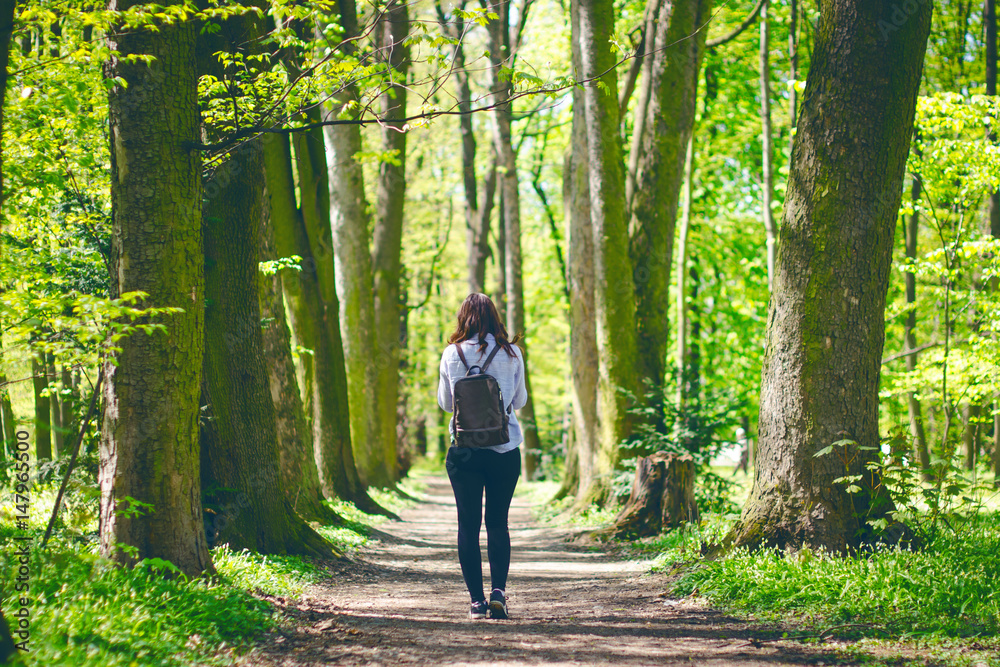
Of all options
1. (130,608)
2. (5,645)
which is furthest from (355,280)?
(5,645)

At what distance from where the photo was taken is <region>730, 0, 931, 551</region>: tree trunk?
552cm

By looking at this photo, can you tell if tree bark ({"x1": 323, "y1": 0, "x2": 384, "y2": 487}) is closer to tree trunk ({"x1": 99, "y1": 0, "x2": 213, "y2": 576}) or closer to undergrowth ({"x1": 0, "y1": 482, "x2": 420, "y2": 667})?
tree trunk ({"x1": 99, "y1": 0, "x2": 213, "y2": 576})

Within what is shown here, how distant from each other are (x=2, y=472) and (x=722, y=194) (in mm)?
19180

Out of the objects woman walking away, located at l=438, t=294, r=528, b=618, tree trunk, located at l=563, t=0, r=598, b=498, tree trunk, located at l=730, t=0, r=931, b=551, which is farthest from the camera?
tree trunk, located at l=563, t=0, r=598, b=498

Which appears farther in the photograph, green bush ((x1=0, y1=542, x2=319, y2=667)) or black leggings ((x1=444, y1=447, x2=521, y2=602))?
black leggings ((x1=444, y1=447, x2=521, y2=602))

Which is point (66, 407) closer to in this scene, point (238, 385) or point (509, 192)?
point (238, 385)

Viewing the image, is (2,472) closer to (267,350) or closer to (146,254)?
(267,350)

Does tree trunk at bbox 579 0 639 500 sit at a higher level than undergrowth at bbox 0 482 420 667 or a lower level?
higher

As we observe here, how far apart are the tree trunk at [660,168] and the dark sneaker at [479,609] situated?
6217mm

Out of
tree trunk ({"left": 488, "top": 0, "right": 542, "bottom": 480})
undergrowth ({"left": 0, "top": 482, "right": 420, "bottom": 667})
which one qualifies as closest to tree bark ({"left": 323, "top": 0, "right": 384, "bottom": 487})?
tree trunk ({"left": 488, "top": 0, "right": 542, "bottom": 480})

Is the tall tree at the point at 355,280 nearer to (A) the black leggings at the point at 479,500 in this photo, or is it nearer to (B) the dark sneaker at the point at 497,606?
(A) the black leggings at the point at 479,500

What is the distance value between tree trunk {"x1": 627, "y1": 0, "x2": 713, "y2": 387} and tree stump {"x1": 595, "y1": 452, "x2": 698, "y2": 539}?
2.28m

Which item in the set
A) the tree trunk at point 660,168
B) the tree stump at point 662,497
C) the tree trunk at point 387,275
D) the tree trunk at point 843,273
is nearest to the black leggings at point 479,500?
the tree trunk at point 843,273

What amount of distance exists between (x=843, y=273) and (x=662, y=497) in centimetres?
388
